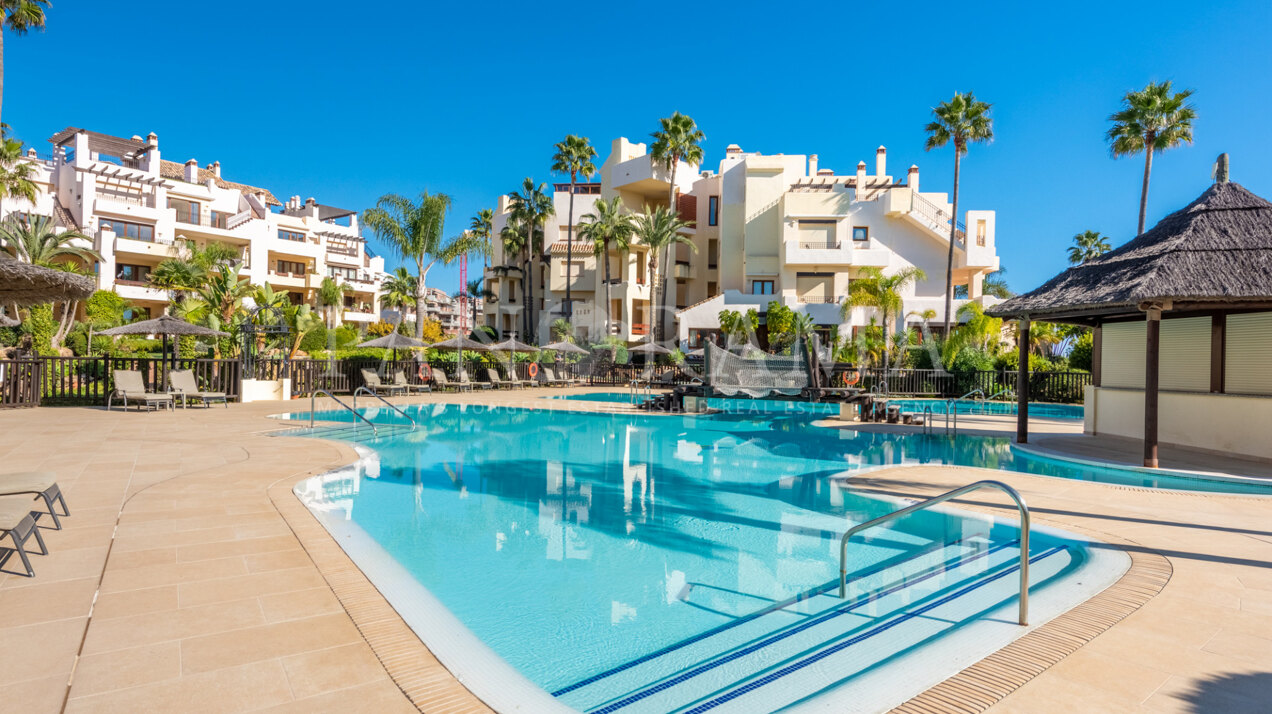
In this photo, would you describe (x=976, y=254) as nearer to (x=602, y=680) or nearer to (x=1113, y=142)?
(x=1113, y=142)

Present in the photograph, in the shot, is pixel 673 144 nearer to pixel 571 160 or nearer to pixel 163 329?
pixel 571 160

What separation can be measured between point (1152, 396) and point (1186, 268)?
2.00m

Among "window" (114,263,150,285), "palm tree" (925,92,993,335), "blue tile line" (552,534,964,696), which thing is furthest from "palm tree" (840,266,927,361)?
"window" (114,263,150,285)

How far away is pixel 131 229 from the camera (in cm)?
3953

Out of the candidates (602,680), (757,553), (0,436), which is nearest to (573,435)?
(757,553)

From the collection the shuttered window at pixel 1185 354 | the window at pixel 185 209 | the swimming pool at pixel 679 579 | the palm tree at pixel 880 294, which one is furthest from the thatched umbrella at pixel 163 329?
the window at pixel 185 209

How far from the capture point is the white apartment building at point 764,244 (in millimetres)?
36219

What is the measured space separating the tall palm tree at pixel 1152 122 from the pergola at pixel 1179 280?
17.5 m

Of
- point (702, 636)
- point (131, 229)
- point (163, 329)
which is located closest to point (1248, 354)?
point (702, 636)

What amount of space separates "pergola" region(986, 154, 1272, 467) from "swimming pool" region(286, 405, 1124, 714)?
15.2 feet

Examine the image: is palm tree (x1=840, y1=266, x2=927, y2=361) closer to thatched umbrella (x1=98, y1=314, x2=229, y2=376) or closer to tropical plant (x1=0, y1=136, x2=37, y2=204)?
thatched umbrella (x1=98, y1=314, x2=229, y2=376)

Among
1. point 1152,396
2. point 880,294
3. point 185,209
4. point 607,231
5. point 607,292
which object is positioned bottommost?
point 1152,396

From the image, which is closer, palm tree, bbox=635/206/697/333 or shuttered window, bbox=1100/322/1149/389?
shuttered window, bbox=1100/322/1149/389

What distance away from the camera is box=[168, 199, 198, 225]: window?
42125 millimetres
